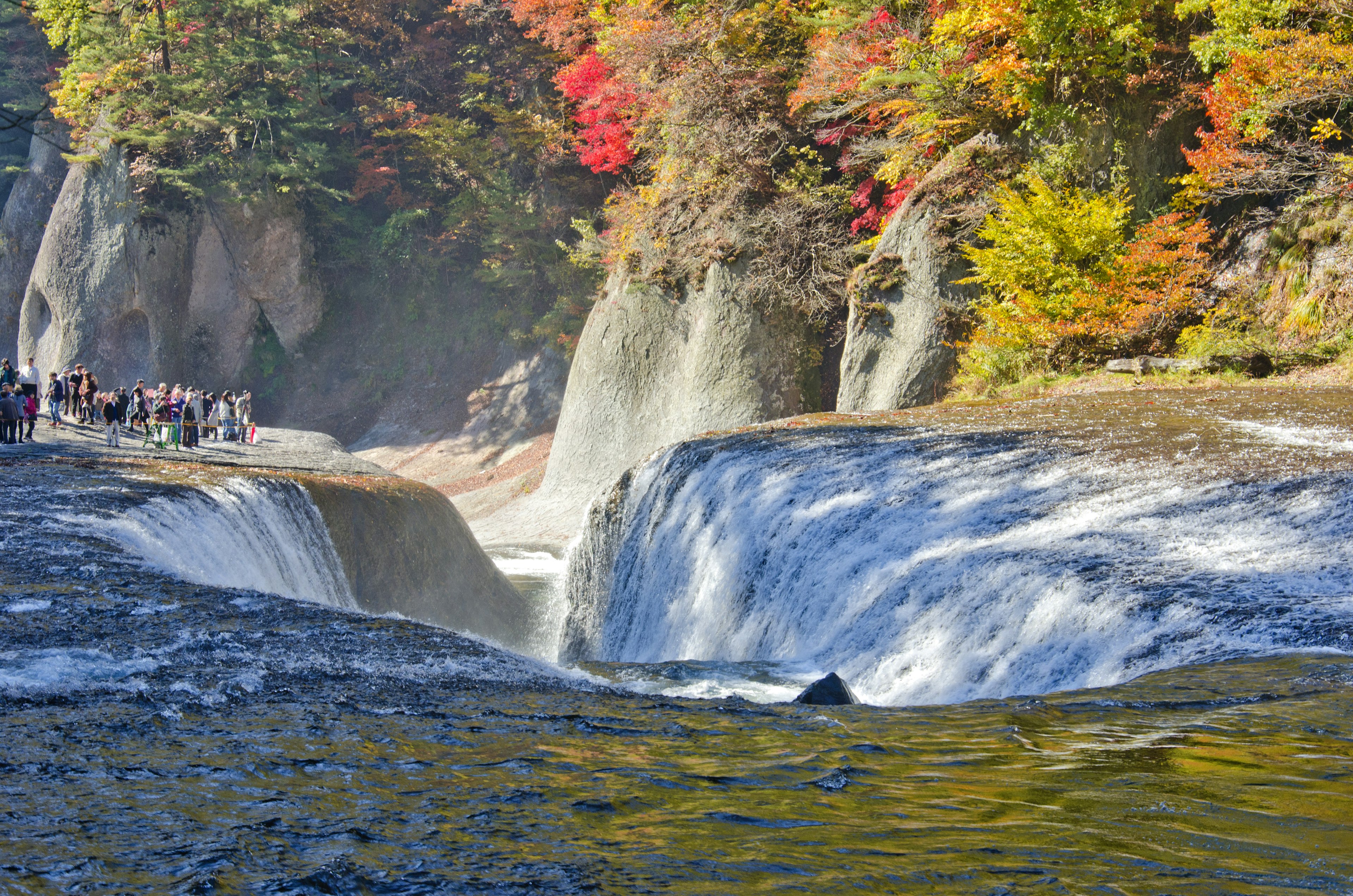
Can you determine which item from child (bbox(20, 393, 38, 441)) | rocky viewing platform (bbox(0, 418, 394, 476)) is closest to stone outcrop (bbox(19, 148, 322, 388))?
rocky viewing platform (bbox(0, 418, 394, 476))

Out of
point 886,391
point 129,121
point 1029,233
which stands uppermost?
point 129,121

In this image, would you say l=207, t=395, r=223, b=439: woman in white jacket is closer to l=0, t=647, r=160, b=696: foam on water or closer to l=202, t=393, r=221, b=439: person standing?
l=202, t=393, r=221, b=439: person standing

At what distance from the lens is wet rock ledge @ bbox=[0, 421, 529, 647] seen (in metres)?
16.0

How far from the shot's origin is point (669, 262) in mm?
25516

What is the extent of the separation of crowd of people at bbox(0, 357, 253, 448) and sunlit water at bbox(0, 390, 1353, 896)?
17.4 meters

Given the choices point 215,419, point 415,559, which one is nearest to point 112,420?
point 415,559

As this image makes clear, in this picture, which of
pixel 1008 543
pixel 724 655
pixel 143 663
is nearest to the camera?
pixel 143 663

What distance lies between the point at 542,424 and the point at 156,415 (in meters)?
Result: 13.8

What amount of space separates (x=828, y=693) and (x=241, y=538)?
945 cm

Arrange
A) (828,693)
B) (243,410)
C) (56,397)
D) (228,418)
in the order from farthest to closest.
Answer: (243,410), (228,418), (56,397), (828,693)

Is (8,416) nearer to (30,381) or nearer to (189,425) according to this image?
(30,381)

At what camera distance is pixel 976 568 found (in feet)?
23.4

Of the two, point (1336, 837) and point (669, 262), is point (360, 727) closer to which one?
point (1336, 837)

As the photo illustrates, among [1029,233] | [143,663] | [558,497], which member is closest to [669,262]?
[558,497]
